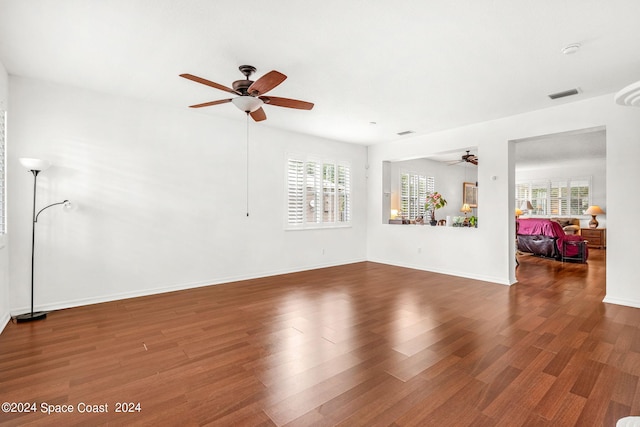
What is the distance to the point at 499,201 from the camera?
17.5 feet

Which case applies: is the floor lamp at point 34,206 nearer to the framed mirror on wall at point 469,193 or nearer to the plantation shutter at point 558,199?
the framed mirror on wall at point 469,193

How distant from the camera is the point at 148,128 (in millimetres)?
4598

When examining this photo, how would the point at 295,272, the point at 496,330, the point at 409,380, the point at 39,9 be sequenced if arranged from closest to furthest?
the point at 409,380 → the point at 39,9 → the point at 496,330 → the point at 295,272

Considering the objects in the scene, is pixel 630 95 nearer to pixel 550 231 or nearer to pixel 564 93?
pixel 564 93

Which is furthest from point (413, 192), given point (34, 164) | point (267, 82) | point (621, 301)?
point (34, 164)

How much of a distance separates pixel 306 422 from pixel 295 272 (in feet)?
14.6

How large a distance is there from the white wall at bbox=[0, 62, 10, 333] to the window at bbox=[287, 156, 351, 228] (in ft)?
13.0

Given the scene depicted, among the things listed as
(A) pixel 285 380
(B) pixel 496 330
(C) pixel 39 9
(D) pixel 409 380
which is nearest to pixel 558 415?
(D) pixel 409 380

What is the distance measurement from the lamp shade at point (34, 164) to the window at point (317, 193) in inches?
144

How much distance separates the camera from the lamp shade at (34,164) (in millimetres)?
3371

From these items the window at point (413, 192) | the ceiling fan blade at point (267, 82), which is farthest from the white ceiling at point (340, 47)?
the window at point (413, 192)

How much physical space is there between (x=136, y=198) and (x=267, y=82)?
286 centimetres

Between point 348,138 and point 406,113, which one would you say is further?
point 348,138

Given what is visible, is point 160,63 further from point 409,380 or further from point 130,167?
point 409,380
